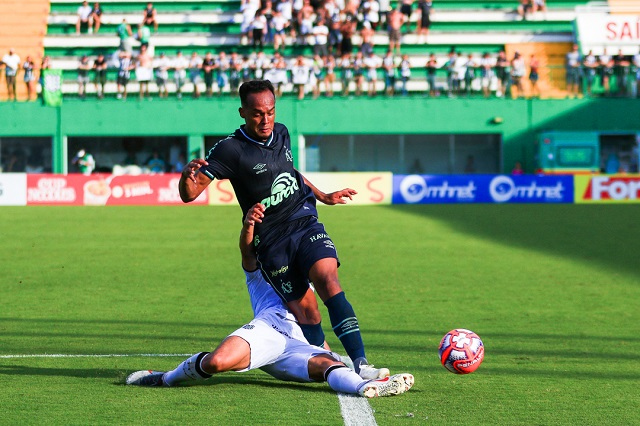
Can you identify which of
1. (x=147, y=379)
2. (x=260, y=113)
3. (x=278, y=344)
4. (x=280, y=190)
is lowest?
(x=147, y=379)

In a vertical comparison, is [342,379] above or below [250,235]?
below

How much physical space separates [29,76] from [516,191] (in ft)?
62.9

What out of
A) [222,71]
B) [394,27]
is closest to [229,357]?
[222,71]

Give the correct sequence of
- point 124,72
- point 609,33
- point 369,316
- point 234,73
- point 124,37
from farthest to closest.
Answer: point 609,33 < point 124,37 < point 124,72 < point 234,73 < point 369,316

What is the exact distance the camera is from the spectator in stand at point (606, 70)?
40.0m

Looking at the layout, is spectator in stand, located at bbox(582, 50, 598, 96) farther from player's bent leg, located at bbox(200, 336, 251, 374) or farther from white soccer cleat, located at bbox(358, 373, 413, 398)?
white soccer cleat, located at bbox(358, 373, 413, 398)

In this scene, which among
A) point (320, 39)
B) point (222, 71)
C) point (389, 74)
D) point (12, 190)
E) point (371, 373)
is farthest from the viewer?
point (320, 39)

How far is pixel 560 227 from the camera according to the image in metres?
24.4

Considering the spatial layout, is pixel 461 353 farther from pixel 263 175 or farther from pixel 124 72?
pixel 124 72

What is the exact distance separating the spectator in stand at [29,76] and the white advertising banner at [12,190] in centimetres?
701

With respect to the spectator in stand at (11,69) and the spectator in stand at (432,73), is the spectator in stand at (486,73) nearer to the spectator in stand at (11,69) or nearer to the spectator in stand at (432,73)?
the spectator in stand at (432,73)

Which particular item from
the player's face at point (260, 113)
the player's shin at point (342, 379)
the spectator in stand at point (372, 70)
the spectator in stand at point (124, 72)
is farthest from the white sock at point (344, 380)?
the spectator in stand at point (124, 72)

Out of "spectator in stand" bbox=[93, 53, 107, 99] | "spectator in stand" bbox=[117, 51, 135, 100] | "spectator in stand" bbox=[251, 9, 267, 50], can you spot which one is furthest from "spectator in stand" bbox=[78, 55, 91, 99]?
"spectator in stand" bbox=[251, 9, 267, 50]

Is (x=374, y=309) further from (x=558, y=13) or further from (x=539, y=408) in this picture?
(x=558, y=13)
